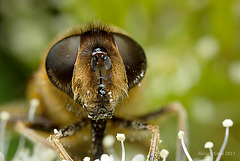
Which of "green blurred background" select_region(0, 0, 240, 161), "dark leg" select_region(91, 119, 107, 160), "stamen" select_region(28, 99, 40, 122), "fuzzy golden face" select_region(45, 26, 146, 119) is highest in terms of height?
"green blurred background" select_region(0, 0, 240, 161)

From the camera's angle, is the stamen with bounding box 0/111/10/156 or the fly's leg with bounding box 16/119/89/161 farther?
the stamen with bounding box 0/111/10/156

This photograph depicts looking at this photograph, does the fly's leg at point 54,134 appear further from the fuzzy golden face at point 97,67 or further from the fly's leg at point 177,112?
the fly's leg at point 177,112

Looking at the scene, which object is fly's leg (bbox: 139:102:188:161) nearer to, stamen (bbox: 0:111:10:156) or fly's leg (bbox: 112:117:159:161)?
fly's leg (bbox: 112:117:159:161)

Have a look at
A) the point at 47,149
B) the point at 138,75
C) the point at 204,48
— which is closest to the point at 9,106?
the point at 47,149

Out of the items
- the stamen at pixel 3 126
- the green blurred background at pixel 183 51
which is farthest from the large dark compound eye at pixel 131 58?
the green blurred background at pixel 183 51

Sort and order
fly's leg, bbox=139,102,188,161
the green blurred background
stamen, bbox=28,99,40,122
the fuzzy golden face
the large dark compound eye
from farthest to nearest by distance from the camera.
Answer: the green blurred background, stamen, bbox=28,99,40,122, fly's leg, bbox=139,102,188,161, the large dark compound eye, the fuzzy golden face

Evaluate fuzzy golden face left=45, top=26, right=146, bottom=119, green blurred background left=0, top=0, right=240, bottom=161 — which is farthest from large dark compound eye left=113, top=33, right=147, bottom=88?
green blurred background left=0, top=0, right=240, bottom=161
